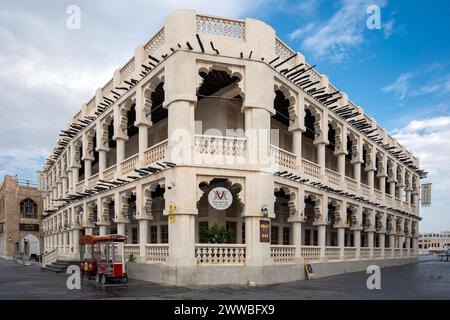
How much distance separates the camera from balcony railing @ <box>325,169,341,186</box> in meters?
22.9

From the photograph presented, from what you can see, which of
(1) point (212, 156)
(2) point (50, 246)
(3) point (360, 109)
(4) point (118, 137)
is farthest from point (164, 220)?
(2) point (50, 246)

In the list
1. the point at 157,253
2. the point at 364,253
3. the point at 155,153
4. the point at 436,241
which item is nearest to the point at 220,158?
the point at 155,153

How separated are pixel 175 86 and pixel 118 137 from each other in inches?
242

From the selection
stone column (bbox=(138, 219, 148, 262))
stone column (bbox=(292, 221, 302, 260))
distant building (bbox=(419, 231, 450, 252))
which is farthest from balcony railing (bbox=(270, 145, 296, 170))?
distant building (bbox=(419, 231, 450, 252))

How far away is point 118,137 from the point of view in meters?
21.2

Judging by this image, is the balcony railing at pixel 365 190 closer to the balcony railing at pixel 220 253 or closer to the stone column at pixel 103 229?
the balcony railing at pixel 220 253

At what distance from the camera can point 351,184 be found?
25984mm

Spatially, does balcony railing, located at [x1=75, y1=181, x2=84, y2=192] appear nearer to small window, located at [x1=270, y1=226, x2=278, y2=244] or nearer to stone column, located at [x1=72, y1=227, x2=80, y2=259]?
stone column, located at [x1=72, y1=227, x2=80, y2=259]

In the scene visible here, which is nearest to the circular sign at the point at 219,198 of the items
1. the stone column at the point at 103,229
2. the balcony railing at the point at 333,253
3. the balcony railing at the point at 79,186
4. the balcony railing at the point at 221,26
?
the balcony railing at the point at 221,26

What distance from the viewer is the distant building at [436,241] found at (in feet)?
504

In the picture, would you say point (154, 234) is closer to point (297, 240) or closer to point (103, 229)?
point (103, 229)

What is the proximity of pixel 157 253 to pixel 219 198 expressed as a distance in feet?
12.4

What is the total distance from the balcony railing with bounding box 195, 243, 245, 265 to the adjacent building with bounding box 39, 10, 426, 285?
0.04 m
